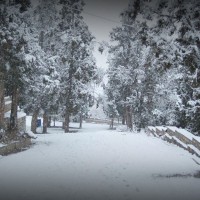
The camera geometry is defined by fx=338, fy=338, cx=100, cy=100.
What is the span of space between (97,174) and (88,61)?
20.2 meters

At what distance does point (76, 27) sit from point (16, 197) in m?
23.4

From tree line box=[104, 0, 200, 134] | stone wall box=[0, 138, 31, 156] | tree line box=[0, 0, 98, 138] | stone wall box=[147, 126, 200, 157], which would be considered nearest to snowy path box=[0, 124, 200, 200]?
stone wall box=[147, 126, 200, 157]

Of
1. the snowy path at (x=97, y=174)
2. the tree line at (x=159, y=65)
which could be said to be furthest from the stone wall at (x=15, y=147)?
the tree line at (x=159, y=65)

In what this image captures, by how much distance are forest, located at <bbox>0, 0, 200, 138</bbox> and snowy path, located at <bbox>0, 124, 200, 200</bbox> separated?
10.8 feet

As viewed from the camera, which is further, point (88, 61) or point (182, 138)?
point (88, 61)

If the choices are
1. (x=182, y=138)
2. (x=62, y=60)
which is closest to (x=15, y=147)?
(x=182, y=138)

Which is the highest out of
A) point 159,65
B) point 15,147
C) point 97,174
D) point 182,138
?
point 159,65

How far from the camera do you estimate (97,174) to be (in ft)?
33.1

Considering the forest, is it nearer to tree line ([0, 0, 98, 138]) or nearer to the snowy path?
tree line ([0, 0, 98, 138])

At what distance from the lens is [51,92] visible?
2830cm

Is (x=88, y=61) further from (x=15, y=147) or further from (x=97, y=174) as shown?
(x=97, y=174)

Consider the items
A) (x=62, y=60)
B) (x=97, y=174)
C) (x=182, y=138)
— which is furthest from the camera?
(x=62, y=60)

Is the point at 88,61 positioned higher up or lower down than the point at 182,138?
higher up

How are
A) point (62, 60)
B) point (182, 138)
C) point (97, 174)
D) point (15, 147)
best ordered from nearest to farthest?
point (97, 174)
point (15, 147)
point (182, 138)
point (62, 60)
